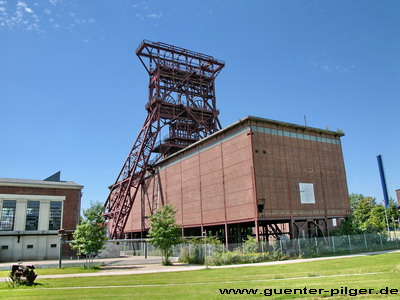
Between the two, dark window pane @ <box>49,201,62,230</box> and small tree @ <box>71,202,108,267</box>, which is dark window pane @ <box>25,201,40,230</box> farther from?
small tree @ <box>71,202,108,267</box>

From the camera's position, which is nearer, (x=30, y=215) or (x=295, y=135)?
(x=30, y=215)

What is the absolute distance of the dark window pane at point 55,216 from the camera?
Answer: 142ft

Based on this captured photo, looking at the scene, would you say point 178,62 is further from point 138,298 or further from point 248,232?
point 138,298

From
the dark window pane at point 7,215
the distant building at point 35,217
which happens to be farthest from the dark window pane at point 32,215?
the dark window pane at point 7,215

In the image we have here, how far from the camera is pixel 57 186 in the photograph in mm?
44125

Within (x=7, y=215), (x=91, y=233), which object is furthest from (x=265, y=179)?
(x=7, y=215)

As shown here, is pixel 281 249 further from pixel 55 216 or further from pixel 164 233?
pixel 55 216

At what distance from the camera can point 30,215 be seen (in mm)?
42531

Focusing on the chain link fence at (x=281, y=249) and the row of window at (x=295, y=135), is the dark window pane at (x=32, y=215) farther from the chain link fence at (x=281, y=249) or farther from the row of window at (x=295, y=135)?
the row of window at (x=295, y=135)

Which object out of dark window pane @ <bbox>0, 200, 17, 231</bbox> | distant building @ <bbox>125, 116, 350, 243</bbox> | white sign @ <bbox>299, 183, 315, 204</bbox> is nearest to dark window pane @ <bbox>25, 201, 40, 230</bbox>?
dark window pane @ <bbox>0, 200, 17, 231</bbox>

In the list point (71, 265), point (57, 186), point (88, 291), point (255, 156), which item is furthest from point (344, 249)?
point (57, 186)

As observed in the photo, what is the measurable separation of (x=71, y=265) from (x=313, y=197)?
91.4 feet

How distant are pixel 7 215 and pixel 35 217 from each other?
10.0 ft

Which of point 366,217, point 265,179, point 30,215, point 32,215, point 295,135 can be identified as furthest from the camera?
point 366,217
